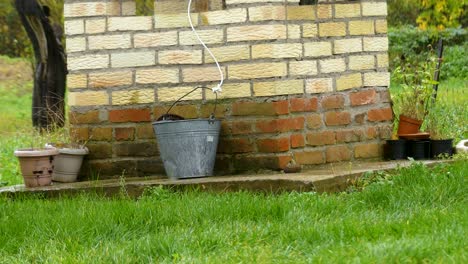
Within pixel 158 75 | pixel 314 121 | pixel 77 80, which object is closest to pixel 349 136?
pixel 314 121

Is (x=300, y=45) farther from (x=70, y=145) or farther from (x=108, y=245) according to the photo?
(x=108, y=245)

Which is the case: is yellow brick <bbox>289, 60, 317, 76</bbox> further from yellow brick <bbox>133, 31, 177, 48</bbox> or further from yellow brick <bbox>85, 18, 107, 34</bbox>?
yellow brick <bbox>85, 18, 107, 34</bbox>

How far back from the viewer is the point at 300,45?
709 cm

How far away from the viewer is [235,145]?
7.09m

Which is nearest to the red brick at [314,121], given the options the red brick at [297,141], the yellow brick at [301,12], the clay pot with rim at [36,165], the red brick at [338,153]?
the red brick at [297,141]

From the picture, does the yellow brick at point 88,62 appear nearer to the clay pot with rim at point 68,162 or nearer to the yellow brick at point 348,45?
the clay pot with rim at point 68,162

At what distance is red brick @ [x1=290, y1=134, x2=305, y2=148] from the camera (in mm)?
7066

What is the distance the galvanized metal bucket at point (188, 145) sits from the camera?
6680 mm

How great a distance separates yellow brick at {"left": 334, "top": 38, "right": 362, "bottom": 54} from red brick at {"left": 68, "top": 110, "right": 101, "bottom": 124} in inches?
80.1

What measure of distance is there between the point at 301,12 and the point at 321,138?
103 centimetres

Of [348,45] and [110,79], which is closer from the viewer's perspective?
[110,79]

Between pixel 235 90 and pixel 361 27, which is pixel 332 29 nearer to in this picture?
pixel 361 27

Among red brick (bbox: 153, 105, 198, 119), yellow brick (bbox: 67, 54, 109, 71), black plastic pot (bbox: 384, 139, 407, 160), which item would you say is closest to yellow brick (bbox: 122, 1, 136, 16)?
yellow brick (bbox: 67, 54, 109, 71)

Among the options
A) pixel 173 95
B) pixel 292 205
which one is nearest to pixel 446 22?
pixel 173 95
